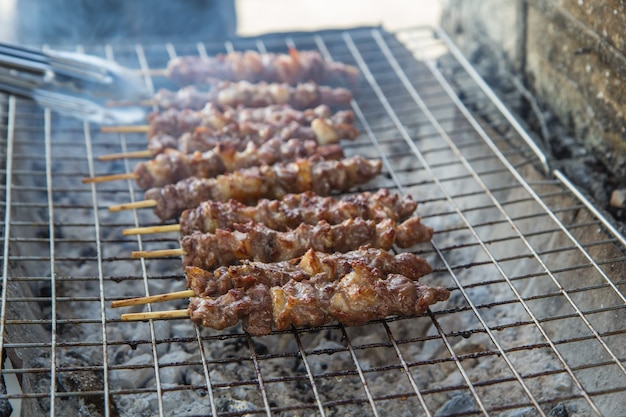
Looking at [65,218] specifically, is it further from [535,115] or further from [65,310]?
[535,115]

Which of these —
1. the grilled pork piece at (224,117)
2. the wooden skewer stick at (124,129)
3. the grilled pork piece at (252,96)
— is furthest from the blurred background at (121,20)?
the wooden skewer stick at (124,129)

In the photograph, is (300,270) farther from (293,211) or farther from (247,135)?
(247,135)

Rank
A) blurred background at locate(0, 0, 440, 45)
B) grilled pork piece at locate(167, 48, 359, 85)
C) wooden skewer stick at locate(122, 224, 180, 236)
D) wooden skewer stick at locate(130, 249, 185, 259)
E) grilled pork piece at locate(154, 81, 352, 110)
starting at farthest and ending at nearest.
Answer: blurred background at locate(0, 0, 440, 45) → grilled pork piece at locate(167, 48, 359, 85) → grilled pork piece at locate(154, 81, 352, 110) → wooden skewer stick at locate(122, 224, 180, 236) → wooden skewer stick at locate(130, 249, 185, 259)

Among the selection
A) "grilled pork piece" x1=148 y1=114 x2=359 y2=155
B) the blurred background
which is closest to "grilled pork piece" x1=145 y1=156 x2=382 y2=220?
"grilled pork piece" x1=148 y1=114 x2=359 y2=155

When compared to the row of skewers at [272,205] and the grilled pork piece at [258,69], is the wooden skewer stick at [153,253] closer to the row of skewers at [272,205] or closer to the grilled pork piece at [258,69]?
the row of skewers at [272,205]

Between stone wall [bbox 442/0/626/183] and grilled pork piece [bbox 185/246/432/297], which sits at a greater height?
stone wall [bbox 442/0/626/183]

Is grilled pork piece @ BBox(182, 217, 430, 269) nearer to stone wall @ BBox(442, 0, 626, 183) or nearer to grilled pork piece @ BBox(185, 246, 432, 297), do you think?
grilled pork piece @ BBox(185, 246, 432, 297)

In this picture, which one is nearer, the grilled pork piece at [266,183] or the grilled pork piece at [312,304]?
the grilled pork piece at [312,304]
